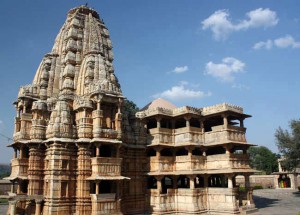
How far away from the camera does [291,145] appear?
3972cm

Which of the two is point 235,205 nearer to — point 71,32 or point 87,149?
point 87,149

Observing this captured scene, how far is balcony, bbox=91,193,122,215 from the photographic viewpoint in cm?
2309

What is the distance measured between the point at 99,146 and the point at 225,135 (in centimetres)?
1148

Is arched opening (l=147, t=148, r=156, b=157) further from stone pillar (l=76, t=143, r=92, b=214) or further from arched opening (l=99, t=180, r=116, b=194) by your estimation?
stone pillar (l=76, t=143, r=92, b=214)

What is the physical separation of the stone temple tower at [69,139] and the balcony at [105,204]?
73mm

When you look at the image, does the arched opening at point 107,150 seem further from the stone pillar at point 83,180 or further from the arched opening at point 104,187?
the arched opening at point 104,187

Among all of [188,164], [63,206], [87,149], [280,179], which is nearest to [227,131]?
[188,164]

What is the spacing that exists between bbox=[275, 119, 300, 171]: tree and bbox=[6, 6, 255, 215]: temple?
1263cm

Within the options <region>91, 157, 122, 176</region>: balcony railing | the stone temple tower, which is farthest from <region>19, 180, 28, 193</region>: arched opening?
<region>91, 157, 122, 176</region>: balcony railing

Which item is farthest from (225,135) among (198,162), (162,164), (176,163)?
(162,164)

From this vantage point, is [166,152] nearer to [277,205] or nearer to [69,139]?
[69,139]

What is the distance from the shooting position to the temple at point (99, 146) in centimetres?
2414

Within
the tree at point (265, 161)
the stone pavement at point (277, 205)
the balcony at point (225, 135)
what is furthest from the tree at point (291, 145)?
the tree at point (265, 161)

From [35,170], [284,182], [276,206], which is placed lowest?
[276,206]
